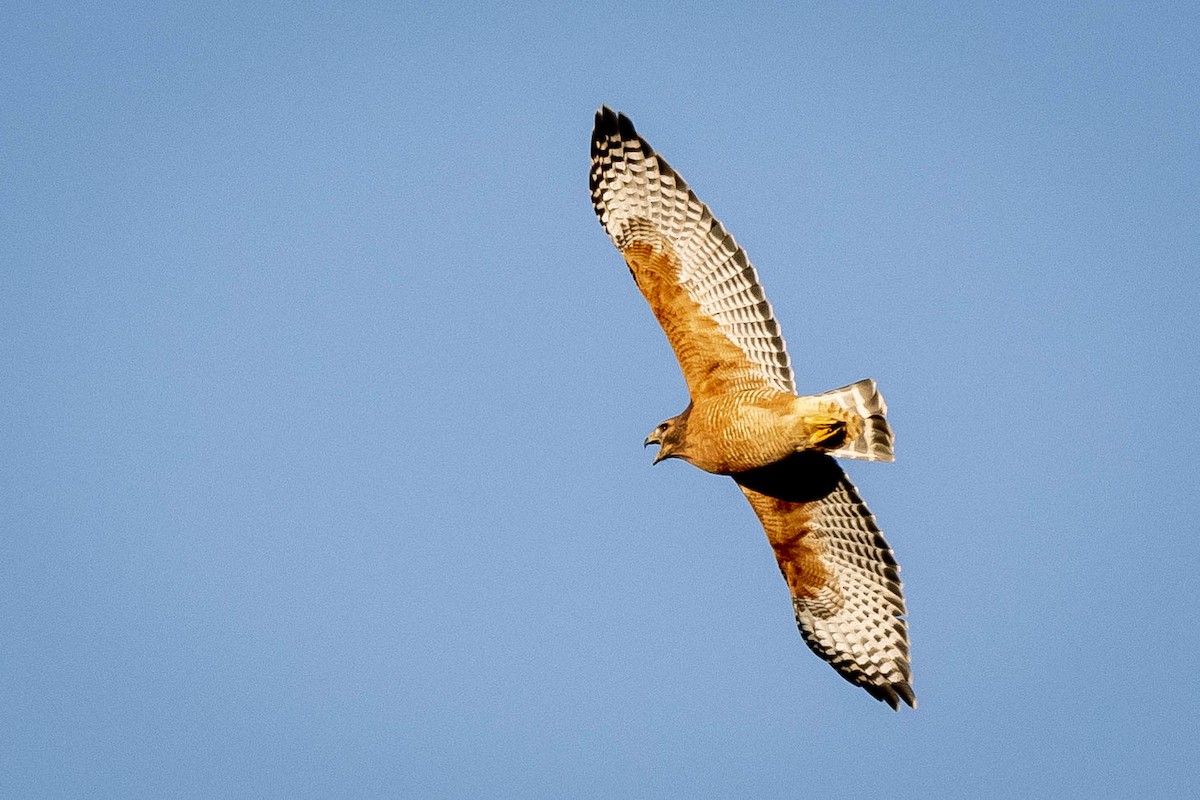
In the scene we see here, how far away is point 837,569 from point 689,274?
2733 millimetres

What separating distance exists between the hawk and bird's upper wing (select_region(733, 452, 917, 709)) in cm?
1

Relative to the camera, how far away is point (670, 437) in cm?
1127

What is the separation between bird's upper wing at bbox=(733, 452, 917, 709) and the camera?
11266 millimetres

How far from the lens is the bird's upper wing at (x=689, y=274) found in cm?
1095

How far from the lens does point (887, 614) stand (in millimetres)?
11906

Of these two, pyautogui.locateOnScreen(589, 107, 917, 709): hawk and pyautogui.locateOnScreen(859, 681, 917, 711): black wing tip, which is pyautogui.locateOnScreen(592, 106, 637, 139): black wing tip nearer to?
pyautogui.locateOnScreen(589, 107, 917, 709): hawk

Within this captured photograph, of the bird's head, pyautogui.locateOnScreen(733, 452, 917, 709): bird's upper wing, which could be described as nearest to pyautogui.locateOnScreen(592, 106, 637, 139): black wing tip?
the bird's head

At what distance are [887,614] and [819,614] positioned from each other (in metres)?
0.57

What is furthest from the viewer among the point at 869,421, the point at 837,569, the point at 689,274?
the point at 837,569

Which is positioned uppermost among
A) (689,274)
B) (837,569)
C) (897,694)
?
(689,274)

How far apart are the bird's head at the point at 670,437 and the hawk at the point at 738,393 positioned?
0.01 m

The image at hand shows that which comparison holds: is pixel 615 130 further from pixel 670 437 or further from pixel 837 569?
pixel 837 569

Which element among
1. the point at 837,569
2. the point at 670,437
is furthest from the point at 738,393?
the point at 837,569

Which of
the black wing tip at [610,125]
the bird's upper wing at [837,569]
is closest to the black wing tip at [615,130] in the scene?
the black wing tip at [610,125]
